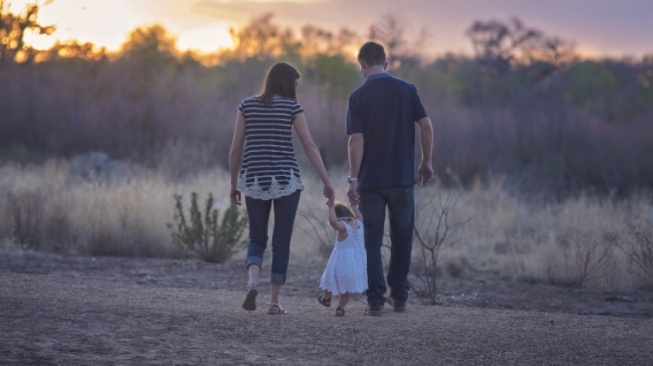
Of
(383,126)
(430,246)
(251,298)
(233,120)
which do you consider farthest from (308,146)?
(233,120)

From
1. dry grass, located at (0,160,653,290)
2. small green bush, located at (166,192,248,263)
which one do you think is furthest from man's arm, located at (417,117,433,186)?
small green bush, located at (166,192,248,263)

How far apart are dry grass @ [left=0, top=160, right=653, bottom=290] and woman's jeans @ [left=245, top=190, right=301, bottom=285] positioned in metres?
4.97

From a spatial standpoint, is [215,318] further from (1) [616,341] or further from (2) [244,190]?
(1) [616,341]

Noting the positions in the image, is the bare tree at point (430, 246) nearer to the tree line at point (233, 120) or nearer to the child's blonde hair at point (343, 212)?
the child's blonde hair at point (343, 212)

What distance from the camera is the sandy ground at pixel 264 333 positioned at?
6547 mm

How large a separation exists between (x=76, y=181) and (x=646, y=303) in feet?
35.6

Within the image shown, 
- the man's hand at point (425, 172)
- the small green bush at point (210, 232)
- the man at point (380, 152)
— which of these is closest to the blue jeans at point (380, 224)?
the man at point (380, 152)

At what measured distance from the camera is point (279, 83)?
26.2 ft

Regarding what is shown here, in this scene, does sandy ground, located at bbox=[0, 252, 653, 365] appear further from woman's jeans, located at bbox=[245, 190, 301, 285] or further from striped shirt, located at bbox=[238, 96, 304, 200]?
striped shirt, located at bbox=[238, 96, 304, 200]

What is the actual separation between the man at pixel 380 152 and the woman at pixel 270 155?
0.41 m

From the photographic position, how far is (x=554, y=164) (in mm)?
25859

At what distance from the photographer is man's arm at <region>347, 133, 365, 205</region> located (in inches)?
322

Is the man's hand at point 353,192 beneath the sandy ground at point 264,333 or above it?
above

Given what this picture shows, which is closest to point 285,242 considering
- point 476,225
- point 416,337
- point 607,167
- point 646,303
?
point 416,337
